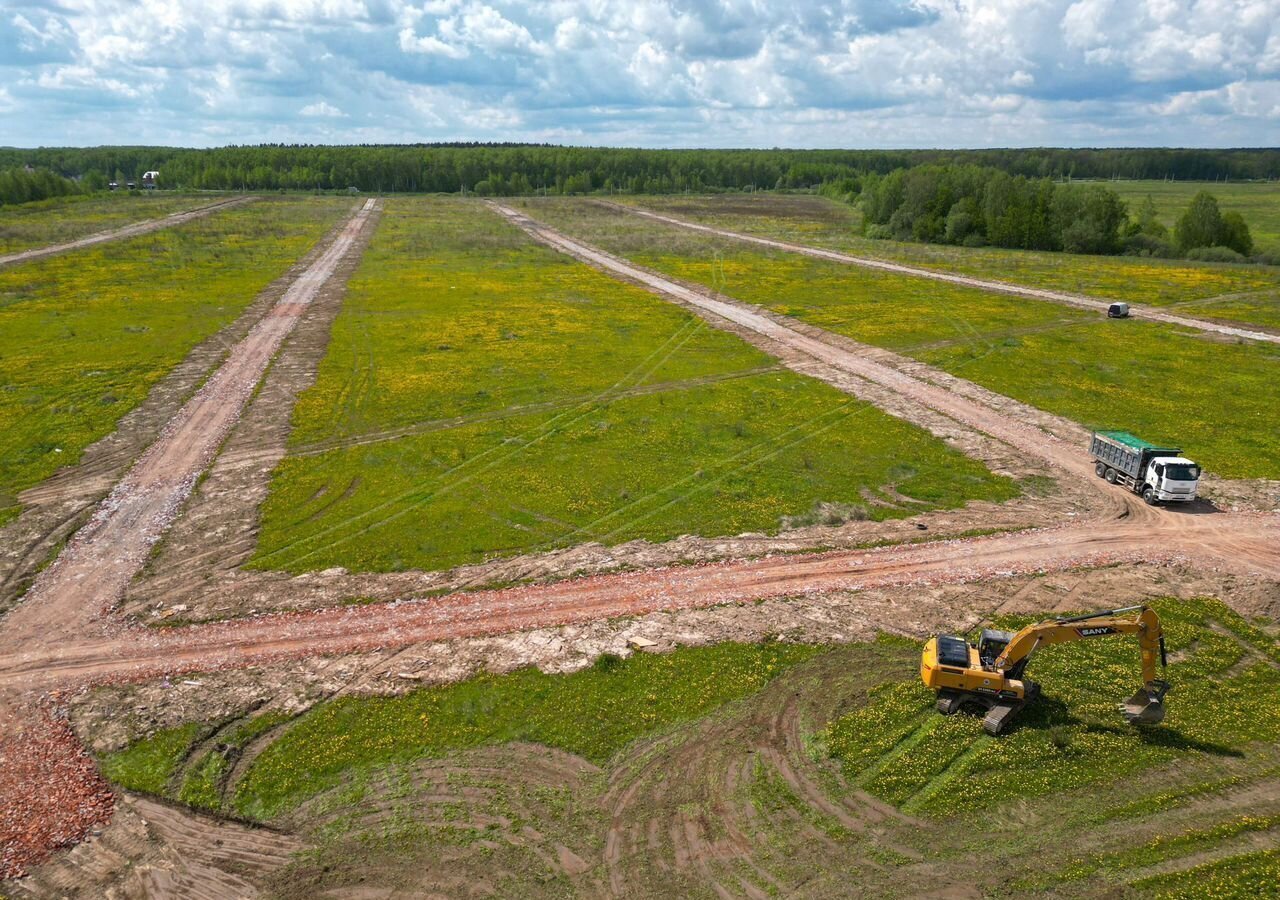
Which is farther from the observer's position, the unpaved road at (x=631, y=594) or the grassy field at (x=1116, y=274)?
the grassy field at (x=1116, y=274)

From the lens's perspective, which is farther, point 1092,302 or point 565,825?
point 1092,302

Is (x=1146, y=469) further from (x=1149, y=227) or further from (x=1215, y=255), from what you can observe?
(x=1149, y=227)

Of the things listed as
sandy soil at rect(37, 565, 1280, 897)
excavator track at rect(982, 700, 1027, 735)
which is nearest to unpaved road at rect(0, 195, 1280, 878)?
sandy soil at rect(37, 565, 1280, 897)

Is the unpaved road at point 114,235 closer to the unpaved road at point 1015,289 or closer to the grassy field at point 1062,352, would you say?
the grassy field at point 1062,352

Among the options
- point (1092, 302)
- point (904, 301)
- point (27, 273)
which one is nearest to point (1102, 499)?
point (904, 301)

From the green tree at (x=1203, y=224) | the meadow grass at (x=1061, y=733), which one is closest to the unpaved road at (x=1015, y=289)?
the green tree at (x=1203, y=224)

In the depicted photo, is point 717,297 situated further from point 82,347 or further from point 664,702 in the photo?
point 664,702

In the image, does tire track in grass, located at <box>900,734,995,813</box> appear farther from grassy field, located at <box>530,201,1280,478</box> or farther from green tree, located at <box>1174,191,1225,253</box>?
green tree, located at <box>1174,191,1225,253</box>
